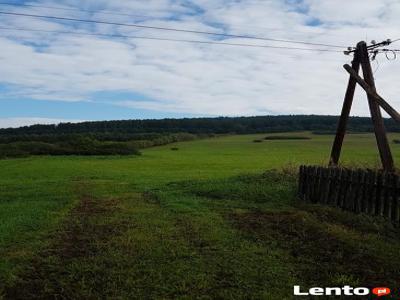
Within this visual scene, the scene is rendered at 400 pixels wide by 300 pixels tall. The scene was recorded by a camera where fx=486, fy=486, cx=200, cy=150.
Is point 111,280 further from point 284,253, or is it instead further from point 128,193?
point 128,193

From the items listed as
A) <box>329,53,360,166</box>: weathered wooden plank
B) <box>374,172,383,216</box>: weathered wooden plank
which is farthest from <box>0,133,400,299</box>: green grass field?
<box>329,53,360,166</box>: weathered wooden plank

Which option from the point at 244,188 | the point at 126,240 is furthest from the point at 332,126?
the point at 126,240

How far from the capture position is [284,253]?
830cm

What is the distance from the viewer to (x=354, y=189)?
42.5ft

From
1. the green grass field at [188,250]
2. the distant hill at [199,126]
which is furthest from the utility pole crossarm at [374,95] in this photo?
the distant hill at [199,126]

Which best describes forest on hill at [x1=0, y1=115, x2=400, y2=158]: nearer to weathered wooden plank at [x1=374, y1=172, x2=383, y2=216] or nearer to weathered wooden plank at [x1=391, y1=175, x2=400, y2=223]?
weathered wooden plank at [x1=374, y1=172, x2=383, y2=216]

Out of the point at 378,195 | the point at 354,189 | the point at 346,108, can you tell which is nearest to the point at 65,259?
the point at 378,195

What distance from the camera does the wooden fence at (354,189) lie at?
37.9 ft

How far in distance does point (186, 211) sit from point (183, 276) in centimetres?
671

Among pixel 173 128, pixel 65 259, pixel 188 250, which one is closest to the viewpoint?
pixel 65 259

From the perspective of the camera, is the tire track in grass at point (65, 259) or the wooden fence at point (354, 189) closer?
the tire track in grass at point (65, 259)

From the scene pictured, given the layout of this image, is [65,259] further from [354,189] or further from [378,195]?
[354,189]

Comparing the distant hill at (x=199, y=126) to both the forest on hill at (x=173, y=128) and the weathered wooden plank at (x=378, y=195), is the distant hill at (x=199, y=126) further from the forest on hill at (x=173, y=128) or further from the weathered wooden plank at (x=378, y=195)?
the weathered wooden plank at (x=378, y=195)

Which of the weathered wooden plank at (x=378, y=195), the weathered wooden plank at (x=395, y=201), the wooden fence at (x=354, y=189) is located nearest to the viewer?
the weathered wooden plank at (x=395, y=201)
